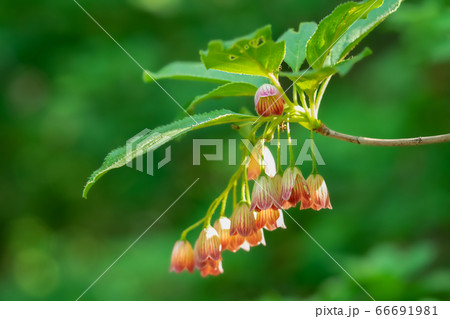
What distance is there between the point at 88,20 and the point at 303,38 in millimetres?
5657

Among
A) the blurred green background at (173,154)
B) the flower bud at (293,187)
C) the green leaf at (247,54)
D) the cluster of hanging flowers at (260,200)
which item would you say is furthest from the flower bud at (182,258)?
the blurred green background at (173,154)

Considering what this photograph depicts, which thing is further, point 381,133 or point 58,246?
point 58,246

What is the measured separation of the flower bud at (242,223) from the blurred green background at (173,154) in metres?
2.27

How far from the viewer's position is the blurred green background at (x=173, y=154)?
5.04 metres

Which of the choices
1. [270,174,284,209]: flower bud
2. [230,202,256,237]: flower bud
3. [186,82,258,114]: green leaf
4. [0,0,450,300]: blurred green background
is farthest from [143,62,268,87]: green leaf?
[0,0,450,300]: blurred green background

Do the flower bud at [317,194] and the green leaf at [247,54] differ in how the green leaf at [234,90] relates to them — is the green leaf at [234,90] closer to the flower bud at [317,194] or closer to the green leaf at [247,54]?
the green leaf at [247,54]

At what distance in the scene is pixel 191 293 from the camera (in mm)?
5652

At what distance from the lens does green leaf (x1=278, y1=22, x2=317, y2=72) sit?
1.78 meters

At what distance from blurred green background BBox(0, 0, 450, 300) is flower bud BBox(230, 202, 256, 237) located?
2266 mm

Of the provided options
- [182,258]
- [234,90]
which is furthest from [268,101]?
[182,258]

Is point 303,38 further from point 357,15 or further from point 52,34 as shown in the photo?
point 52,34

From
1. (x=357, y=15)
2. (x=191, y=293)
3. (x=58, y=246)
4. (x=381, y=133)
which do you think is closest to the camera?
(x=357, y=15)

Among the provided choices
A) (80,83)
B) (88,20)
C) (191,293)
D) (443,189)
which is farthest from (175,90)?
(443,189)

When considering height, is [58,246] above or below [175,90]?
below
